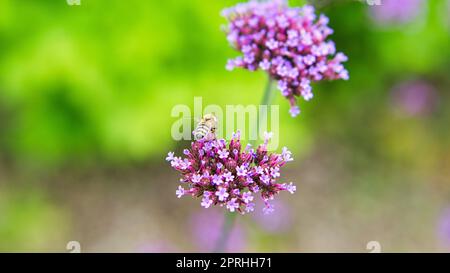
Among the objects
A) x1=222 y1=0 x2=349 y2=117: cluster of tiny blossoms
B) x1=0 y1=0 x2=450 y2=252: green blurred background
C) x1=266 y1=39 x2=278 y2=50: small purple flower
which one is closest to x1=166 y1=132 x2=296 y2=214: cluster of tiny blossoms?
x1=222 y1=0 x2=349 y2=117: cluster of tiny blossoms

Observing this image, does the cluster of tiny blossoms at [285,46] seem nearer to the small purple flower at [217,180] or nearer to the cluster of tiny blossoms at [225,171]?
the cluster of tiny blossoms at [225,171]

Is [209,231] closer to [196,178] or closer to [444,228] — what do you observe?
[444,228]

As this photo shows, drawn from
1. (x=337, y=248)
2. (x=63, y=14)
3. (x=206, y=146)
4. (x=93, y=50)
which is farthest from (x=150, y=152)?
(x=206, y=146)

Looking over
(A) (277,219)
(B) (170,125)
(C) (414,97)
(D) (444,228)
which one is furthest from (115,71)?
(D) (444,228)

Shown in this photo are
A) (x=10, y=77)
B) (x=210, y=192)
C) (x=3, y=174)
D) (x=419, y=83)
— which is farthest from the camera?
(x=419, y=83)

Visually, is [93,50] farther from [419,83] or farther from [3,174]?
→ [419,83]

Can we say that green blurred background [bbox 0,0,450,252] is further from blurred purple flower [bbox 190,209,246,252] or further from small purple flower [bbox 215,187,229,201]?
small purple flower [bbox 215,187,229,201]
